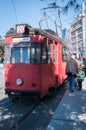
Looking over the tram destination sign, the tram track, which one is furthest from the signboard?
the tram track

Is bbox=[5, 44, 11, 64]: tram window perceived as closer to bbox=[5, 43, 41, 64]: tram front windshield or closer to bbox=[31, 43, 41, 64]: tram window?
bbox=[5, 43, 41, 64]: tram front windshield

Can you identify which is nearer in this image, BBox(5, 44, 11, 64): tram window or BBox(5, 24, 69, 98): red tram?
BBox(5, 24, 69, 98): red tram

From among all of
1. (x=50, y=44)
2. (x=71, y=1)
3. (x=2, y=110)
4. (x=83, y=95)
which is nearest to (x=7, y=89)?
(x=2, y=110)

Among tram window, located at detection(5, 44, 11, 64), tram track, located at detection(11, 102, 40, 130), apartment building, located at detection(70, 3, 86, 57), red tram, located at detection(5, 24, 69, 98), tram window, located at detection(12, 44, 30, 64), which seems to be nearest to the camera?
apartment building, located at detection(70, 3, 86, 57)

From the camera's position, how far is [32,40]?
971 cm

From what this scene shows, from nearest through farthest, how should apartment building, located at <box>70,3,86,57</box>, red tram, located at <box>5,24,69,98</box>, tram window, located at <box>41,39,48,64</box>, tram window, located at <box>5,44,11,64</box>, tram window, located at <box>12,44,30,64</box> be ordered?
apartment building, located at <box>70,3,86,57</box>, red tram, located at <box>5,24,69,98</box>, tram window, located at <box>12,44,30,64</box>, tram window, located at <box>41,39,48,64</box>, tram window, located at <box>5,44,11,64</box>

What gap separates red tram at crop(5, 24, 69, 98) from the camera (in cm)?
959

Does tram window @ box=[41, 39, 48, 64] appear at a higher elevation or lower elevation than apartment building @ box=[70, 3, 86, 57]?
lower

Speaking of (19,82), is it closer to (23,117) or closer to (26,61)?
(26,61)

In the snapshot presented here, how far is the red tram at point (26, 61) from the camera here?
9.59 meters

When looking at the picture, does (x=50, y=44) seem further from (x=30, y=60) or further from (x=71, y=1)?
(x=71, y=1)

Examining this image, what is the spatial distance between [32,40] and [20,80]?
5.34 feet

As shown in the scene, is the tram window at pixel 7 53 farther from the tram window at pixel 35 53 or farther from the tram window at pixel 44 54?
the tram window at pixel 44 54

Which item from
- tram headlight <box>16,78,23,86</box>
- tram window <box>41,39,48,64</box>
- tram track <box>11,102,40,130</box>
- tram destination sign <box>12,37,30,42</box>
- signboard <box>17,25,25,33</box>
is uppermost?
signboard <box>17,25,25,33</box>
